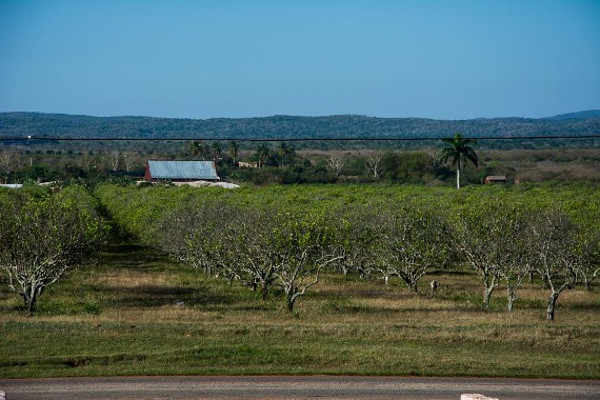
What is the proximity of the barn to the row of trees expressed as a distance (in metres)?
109

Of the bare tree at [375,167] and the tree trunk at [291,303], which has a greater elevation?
the tree trunk at [291,303]

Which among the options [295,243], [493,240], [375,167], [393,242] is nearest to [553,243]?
[493,240]

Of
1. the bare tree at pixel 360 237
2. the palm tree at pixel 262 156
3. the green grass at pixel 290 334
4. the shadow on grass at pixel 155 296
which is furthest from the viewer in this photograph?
the palm tree at pixel 262 156

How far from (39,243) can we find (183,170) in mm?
136498

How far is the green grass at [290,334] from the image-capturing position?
29.8 m

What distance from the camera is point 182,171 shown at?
181875mm

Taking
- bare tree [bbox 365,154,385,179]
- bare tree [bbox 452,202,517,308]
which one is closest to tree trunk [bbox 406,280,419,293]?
bare tree [bbox 452,202,517,308]

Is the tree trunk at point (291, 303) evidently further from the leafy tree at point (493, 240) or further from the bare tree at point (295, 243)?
the leafy tree at point (493, 240)

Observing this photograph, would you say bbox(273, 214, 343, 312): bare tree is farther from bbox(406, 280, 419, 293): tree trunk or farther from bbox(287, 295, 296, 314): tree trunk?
bbox(406, 280, 419, 293): tree trunk

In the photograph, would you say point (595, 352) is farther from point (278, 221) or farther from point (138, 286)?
point (138, 286)

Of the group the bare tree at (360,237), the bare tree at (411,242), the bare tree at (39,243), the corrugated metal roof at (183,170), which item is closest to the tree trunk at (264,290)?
the bare tree at (360,237)

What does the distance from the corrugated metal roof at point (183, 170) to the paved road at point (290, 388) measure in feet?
469

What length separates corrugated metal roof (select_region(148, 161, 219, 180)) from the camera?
174 meters

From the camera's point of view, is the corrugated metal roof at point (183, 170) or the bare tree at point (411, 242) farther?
the corrugated metal roof at point (183, 170)
